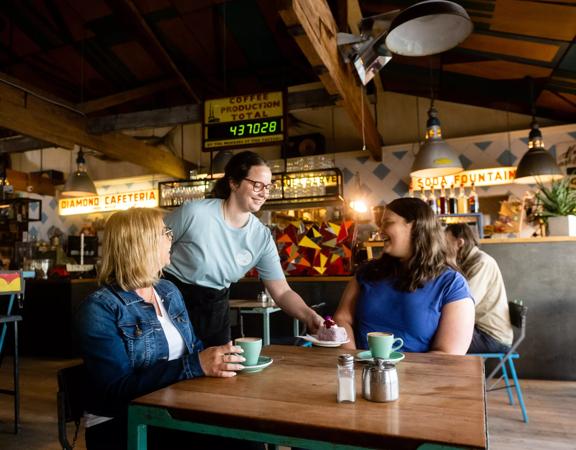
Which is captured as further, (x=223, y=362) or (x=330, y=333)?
(x=330, y=333)

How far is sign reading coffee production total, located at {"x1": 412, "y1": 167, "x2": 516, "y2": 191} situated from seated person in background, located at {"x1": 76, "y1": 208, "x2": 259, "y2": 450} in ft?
22.1

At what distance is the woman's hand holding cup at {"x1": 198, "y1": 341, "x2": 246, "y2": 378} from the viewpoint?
134 cm

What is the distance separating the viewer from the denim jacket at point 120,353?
1303 mm

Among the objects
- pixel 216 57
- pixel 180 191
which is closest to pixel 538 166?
pixel 216 57

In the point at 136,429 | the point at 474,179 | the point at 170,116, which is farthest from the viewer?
the point at 474,179

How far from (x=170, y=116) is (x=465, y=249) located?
376 cm

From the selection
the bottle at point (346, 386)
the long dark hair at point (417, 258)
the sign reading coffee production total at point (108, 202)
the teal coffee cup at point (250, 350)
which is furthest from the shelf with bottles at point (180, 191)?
the bottle at point (346, 386)

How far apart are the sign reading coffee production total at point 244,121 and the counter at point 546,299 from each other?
2.59m

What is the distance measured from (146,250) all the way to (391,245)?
3.60 ft

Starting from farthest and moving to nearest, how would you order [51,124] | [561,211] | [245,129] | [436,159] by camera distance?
[51,124] < [436,159] < [245,129] < [561,211]

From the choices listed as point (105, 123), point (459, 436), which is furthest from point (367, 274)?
point (105, 123)

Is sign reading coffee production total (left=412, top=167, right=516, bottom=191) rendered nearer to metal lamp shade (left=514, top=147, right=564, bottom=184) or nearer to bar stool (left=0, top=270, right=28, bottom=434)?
metal lamp shade (left=514, top=147, right=564, bottom=184)

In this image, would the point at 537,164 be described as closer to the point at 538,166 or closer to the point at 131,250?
the point at 538,166

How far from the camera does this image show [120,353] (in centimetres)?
134
